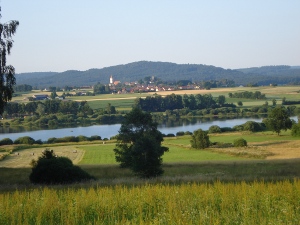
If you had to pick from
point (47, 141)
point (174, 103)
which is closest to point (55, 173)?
point (47, 141)

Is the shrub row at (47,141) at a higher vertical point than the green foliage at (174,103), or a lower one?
lower

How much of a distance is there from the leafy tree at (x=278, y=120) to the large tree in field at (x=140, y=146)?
3132 cm

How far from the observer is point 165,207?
10688mm

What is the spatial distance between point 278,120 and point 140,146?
46.4 metres

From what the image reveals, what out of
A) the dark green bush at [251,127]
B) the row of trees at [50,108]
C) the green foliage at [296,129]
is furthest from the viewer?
the row of trees at [50,108]

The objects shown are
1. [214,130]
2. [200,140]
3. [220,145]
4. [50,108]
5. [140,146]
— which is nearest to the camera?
[140,146]

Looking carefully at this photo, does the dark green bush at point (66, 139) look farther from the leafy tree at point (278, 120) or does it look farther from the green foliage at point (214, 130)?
the leafy tree at point (278, 120)

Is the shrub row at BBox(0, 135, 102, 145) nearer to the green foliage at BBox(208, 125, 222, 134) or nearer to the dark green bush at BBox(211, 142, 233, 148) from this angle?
the green foliage at BBox(208, 125, 222, 134)

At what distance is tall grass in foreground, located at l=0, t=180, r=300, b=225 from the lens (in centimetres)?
953

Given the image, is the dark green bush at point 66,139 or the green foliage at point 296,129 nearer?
the green foliage at point 296,129

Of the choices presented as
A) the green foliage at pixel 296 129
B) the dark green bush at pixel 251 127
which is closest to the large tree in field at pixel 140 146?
the green foliage at pixel 296 129

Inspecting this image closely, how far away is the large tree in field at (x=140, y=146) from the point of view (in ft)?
93.8

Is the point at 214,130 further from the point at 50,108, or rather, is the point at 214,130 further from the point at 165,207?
the point at 165,207

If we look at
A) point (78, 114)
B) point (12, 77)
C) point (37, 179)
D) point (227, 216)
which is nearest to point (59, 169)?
point (37, 179)
